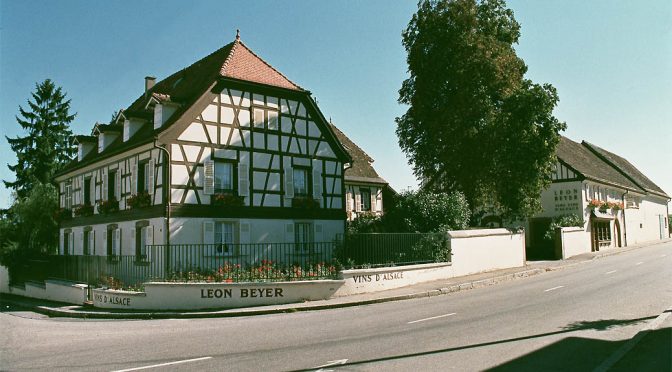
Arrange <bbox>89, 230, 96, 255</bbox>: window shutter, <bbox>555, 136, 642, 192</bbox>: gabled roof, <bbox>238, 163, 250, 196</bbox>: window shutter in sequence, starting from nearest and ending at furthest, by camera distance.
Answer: <bbox>238, 163, 250, 196</bbox>: window shutter
<bbox>89, 230, 96, 255</bbox>: window shutter
<bbox>555, 136, 642, 192</bbox>: gabled roof

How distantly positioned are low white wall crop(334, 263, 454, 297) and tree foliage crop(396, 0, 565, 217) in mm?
8955

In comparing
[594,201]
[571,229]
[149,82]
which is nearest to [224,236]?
[149,82]

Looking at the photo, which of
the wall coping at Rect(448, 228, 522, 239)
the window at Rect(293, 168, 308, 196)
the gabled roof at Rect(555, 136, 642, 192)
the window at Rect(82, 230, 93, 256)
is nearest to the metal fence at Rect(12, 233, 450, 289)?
the wall coping at Rect(448, 228, 522, 239)

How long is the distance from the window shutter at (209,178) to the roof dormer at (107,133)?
8.61 meters

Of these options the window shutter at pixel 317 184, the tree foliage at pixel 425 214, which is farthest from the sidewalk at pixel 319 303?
the window shutter at pixel 317 184

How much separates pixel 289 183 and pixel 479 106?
36.3 ft

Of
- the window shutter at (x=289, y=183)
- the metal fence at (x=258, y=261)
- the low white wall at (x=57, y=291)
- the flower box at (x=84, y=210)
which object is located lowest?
the low white wall at (x=57, y=291)

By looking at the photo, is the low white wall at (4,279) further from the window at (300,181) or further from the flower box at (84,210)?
the window at (300,181)

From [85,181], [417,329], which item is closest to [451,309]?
[417,329]

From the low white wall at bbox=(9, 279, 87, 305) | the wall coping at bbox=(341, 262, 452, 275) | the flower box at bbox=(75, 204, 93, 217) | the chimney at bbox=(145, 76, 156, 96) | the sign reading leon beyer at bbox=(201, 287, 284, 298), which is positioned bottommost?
the low white wall at bbox=(9, 279, 87, 305)

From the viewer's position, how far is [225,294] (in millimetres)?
16938

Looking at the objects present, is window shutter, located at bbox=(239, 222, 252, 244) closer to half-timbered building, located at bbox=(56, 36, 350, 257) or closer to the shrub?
half-timbered building, located at bbox=(56, 36, 350, 257)

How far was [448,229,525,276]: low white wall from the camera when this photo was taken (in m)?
23.5

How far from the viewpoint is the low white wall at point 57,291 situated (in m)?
21.1
